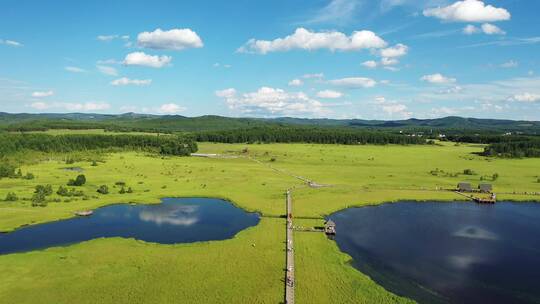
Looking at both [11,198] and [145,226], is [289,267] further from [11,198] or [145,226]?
[11,198]

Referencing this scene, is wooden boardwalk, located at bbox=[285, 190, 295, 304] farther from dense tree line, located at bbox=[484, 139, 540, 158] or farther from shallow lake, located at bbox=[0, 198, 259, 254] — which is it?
dense tree line, located at bbox=[484, 139, 540, 158]

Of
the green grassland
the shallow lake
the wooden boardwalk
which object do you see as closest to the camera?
the wooden boardwalk

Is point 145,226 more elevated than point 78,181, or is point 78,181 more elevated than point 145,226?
point 78,181

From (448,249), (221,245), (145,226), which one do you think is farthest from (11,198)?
(448,249)

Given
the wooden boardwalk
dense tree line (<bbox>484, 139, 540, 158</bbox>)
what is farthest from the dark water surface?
dense tree line (<bbox>484, 139, 540, 158</bbox>)

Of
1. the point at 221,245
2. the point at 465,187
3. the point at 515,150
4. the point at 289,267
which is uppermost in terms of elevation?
the point at 515,150

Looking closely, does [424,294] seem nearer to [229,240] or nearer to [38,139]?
[229,240]
